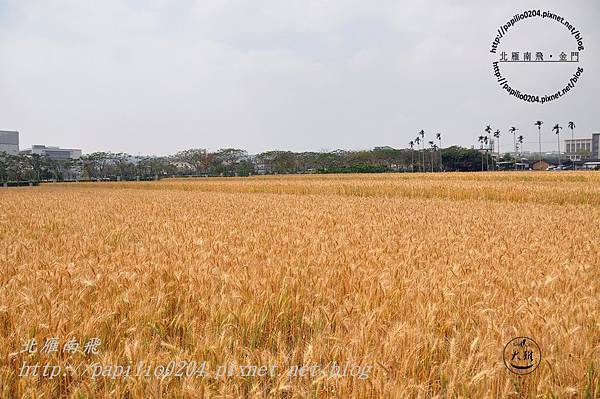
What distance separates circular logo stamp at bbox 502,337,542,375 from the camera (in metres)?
2.21

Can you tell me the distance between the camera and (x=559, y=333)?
250 cm

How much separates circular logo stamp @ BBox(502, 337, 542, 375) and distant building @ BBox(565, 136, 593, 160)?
674 feet

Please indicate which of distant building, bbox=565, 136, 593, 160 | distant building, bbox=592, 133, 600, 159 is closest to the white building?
distant building, bbox=565, 136, 593, 160

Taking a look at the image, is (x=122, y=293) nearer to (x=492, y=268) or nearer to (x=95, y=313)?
(x=95, y=313)

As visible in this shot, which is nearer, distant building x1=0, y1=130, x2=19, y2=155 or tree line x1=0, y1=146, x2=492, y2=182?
tree line x1=0, y1=146, x2=492, y2=182

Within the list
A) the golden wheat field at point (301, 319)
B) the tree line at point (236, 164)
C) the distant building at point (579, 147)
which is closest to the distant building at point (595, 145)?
the distant building at point (579, 147)

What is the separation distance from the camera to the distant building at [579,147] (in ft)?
561

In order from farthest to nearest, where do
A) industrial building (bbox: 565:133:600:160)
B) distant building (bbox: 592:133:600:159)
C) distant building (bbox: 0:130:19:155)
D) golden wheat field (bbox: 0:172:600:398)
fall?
distant building (bbox: 0:130:19:155) < industrial building (bbox: 565:133:600:160) < distant building (bbox: 592:133:600:159) < golden wheat field (bbox: 0:172:600:398)

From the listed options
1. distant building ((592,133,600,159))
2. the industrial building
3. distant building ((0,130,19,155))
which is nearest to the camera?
distant building ((592,133,600,159))

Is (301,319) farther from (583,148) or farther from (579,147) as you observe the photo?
(579,147)

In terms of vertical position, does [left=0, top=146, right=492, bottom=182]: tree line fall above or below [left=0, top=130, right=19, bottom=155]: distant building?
below

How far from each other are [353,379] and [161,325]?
1572mm

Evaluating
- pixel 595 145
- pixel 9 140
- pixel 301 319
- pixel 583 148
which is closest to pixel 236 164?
pixel 301 319

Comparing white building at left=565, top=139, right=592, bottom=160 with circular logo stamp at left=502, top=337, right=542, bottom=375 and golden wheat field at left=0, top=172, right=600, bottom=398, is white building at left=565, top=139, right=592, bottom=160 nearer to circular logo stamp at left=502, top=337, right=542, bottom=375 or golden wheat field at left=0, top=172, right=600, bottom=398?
golden wheat field at left=0, top=172, right=600, bottom=398
